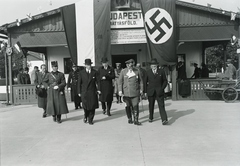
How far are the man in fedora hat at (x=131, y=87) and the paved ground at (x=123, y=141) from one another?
1.87 feet

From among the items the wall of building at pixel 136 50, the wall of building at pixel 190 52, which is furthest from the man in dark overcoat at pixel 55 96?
the wall of building at pixel 190 52

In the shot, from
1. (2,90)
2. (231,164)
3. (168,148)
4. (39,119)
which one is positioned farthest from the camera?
(2,90)

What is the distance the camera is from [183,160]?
4500mm

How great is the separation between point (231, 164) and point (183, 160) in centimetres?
79

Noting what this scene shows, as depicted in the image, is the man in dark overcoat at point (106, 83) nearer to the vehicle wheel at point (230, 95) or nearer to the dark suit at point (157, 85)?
the dark suit at point (157, 85)

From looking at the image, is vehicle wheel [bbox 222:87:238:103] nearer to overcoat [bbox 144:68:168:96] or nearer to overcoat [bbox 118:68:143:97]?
overcoat [bbox 144:68:168:96]

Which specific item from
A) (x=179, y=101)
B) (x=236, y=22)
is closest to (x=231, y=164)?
(x=179, y=101)

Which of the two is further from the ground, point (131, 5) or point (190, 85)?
point (131, 5)

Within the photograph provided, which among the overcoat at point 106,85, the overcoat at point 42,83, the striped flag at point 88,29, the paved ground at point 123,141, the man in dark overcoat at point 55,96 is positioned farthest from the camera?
the striped flag at point 88,29

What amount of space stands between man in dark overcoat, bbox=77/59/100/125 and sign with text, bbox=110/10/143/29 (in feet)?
16.6

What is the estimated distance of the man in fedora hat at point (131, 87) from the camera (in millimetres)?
7312

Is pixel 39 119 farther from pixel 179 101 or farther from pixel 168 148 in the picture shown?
pixel 179 101

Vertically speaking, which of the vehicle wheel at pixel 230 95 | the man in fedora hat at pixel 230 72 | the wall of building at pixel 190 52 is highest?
the wall of building at pixel 190 52

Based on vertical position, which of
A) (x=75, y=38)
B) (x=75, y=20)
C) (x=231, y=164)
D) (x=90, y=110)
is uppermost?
(x=75, y=20)
